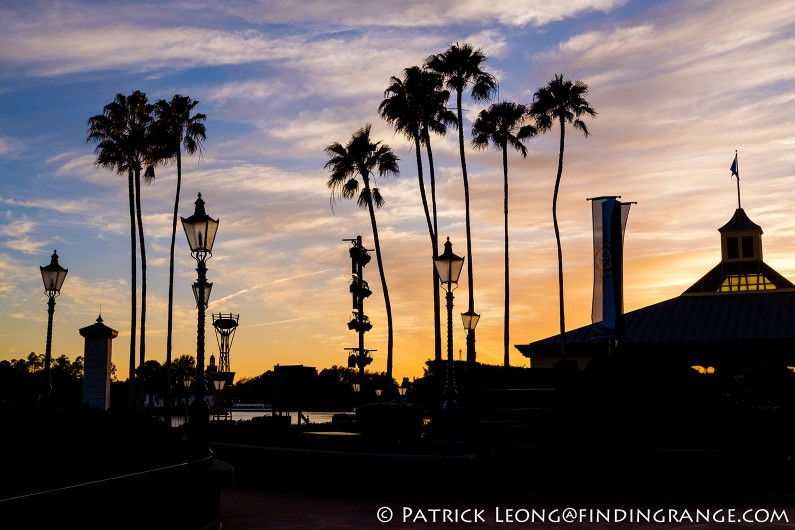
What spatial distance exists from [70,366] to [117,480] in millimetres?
180918

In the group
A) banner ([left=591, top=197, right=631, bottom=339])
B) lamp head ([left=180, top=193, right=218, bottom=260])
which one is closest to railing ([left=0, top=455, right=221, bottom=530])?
lamp head ([left=180, top=193, right=218, bottom=260])

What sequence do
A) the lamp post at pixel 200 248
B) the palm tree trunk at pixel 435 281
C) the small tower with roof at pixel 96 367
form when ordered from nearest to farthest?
the lamp post at pixel 200 248 → the small tower with roof at pixel 96 367 → the palm tree trunk at pixel 435 281

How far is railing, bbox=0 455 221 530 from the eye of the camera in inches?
317

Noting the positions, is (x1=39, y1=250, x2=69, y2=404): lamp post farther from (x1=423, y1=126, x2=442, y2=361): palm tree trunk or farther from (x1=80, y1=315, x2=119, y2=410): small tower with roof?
(x1=423, y1=126, x2=442, y2=361): palm tree trunk

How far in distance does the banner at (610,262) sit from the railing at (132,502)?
674 inches

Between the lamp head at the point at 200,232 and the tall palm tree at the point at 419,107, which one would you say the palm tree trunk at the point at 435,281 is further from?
the lamp head at the point at 200,232

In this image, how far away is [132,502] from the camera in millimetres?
10750

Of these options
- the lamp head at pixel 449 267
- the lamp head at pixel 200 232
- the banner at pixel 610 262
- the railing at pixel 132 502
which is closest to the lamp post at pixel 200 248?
the lamp head at pixel 200 232

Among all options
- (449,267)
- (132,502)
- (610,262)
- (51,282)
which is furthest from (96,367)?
(132,502)

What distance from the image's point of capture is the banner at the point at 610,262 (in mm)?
28453

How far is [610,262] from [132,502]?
66.9 ft

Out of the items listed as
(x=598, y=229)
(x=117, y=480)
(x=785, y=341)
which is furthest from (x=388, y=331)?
(x=117, y=480)

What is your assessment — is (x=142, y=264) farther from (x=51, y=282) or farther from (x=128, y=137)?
(x=51, y=282)

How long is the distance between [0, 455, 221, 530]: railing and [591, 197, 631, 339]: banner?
56.2 feet
